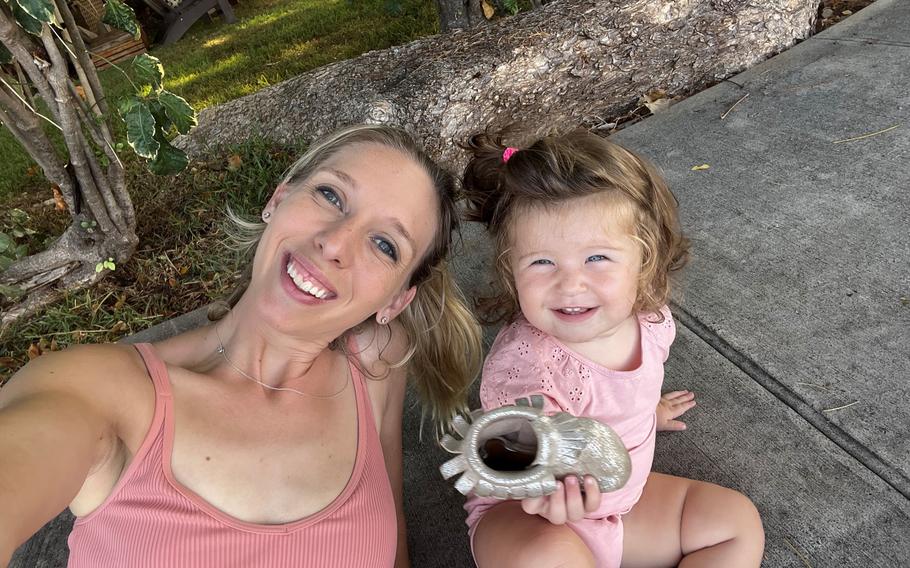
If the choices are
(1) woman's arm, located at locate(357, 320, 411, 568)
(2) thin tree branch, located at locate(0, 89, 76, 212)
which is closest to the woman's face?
(1) woman's arm, located at locate(357, 320, 411, 568)

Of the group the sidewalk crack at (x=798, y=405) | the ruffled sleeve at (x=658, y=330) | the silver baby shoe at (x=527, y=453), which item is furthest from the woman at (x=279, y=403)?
the sidewalk crack at (x=798, y=405)

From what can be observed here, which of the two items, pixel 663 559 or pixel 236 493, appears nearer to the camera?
pixel 236 493

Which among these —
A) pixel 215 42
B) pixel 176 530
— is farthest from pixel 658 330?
pixel 215 42

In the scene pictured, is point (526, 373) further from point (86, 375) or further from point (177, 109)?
point (177, 109)

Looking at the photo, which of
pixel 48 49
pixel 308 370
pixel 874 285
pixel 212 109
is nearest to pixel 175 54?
pixel 212 109

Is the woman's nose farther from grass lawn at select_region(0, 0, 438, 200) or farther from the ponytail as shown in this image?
grass lawn at select_region(0, 0, 438, 200)

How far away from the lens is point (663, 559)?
1879 mm

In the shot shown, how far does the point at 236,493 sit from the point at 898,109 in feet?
12.1

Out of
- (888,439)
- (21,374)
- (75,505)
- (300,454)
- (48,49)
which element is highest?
(48,49)

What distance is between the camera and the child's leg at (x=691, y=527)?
5.83 ft

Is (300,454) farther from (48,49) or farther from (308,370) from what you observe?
(48,49)

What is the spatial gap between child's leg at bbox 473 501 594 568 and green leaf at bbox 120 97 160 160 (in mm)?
2092

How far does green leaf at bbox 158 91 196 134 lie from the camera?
8.98 feet

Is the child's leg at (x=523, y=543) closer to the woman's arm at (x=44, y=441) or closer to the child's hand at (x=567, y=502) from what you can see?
the child's hand at (x=567, y=502)
